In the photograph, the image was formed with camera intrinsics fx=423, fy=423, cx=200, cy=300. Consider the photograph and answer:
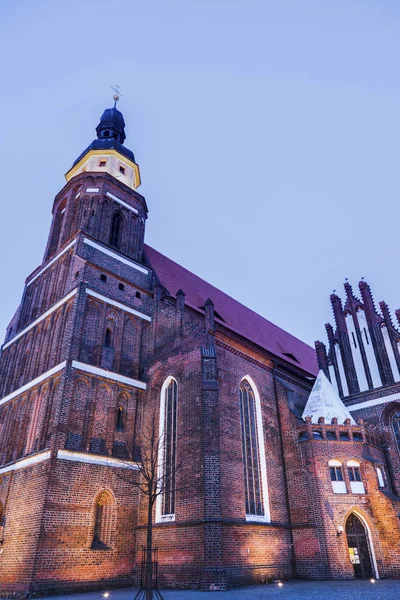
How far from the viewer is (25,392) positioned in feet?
64.6

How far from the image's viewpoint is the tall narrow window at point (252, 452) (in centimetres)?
1747

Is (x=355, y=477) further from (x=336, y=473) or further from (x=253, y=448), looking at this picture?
(x=253, y=448)

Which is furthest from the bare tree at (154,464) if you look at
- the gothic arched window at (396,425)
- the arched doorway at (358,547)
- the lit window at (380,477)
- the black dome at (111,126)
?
the black dome at (111,126)

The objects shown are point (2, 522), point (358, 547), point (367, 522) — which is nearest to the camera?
point (2, 522)

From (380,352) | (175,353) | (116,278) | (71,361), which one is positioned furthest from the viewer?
(380,352)

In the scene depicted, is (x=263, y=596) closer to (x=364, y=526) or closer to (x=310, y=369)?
(x=364, y=526)

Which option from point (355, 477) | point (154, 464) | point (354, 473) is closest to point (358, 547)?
point (355, 477)

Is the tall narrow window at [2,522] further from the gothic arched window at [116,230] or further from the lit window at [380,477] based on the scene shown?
the lit window at [380,477]

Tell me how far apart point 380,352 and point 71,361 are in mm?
16787

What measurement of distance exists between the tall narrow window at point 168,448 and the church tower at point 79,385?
4.57 ft

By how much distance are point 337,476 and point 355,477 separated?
0.78 m

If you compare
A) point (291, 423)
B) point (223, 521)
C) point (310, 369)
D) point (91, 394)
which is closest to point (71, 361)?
point (91, 394)

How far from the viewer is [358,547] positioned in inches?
674

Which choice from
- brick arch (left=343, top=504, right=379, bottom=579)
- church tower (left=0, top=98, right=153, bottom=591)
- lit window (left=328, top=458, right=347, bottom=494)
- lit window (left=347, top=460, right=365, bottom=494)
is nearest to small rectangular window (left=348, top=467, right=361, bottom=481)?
lit window (left=347, top=460, right=365, bottom=494)
